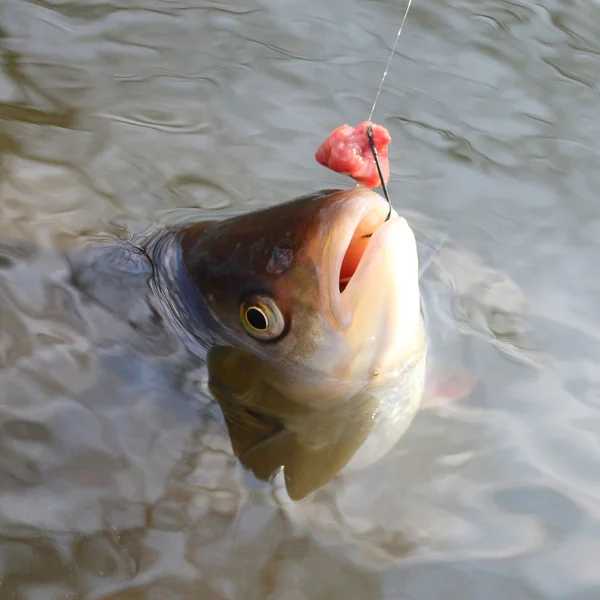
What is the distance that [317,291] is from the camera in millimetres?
2590

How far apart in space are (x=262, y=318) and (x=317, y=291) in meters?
0.26

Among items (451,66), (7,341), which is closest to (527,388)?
(7,341)

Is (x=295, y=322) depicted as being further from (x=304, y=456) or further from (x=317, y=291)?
(x=304, y=456)

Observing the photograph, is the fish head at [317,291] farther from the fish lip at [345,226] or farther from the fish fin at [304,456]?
the fish fin at [304,456]

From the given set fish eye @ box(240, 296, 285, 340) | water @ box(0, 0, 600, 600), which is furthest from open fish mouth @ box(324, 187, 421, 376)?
water @ box(0, 0, 600, 600)

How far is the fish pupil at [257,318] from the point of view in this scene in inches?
108

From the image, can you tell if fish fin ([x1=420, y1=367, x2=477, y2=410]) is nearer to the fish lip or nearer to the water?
the water

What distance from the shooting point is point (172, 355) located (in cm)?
295

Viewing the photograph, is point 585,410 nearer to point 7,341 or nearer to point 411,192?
point 411,192

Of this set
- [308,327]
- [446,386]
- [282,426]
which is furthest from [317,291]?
[446,386]

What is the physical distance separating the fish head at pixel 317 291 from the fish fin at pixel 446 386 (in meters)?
0.13

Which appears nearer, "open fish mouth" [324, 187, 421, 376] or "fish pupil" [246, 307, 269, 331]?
"open fish mouth" [324, 187, 421, 376]

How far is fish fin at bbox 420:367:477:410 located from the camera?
294 centimetres

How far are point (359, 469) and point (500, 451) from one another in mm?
480
